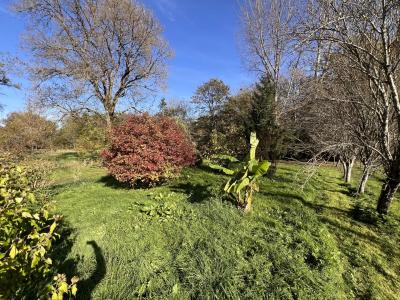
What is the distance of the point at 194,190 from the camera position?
805cm

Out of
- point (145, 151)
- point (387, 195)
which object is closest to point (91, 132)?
point (145, 151)

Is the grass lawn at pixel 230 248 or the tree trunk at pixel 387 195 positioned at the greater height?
the tree trunk at pixel 387 195

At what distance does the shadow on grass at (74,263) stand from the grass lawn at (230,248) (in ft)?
0.07

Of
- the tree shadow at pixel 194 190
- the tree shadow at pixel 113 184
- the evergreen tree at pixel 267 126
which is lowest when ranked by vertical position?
the tree shadow at pixel 113 184

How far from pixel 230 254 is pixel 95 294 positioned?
2.26 metres

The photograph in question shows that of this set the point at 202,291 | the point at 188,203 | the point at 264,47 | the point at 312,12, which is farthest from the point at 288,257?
the point at 264,47

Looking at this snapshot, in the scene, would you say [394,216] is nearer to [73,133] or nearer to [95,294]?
[95,294]

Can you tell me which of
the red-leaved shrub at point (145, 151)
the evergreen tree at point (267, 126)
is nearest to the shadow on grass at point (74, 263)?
the red-leaved shrub at point (145, 151)

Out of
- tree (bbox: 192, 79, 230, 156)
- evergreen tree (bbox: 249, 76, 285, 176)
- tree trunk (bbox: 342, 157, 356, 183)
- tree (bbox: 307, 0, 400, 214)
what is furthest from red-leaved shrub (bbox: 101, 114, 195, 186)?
tree (bbox: 192, 79, 230, 156)

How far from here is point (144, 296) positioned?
3787mm

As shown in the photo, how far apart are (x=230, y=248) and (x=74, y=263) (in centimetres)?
287

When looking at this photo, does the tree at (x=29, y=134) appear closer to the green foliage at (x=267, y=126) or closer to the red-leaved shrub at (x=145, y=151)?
the red-leaved shrub at (x=145, y=151)

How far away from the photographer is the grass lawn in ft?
12.7

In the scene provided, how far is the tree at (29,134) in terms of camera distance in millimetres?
16688
